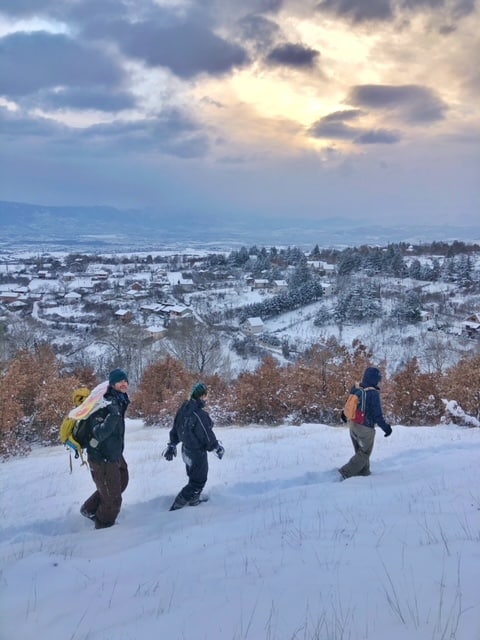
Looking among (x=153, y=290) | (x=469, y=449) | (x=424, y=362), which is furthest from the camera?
(x=153, y=290)

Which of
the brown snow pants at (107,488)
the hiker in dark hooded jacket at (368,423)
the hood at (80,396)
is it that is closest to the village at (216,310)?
the hiker in dark hooded jacket at (368,423)

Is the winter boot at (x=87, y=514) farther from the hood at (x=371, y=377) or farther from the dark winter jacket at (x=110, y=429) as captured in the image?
the hood at (x=371, y=377)

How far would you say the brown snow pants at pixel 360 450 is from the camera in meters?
6.38

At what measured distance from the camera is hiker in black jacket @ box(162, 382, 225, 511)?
5.54 meters

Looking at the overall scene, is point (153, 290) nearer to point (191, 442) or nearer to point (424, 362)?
point (424, 362)

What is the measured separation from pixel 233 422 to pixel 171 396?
3977 mm

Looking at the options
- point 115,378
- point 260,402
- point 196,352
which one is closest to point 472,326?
point 196,352

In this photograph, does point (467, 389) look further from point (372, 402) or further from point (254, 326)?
point (254, 326)

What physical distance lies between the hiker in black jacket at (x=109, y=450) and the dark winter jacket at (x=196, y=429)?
0.85 m

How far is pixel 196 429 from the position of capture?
554cm

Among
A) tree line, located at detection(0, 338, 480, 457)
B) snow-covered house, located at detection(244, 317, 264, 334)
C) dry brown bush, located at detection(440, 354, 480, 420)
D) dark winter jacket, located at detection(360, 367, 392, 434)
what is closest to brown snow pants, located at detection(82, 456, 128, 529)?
dark winter jacket, located at detection(360, 367, 392, 434)

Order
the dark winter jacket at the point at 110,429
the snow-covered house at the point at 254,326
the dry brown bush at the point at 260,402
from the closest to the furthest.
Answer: the dark winter jacket at the point at 110,429 < the dry brown bush at the point at 260,402 < the snow-covered house at the point at 254,326

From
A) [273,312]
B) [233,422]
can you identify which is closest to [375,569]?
[233,422]

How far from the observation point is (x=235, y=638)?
269 cm
